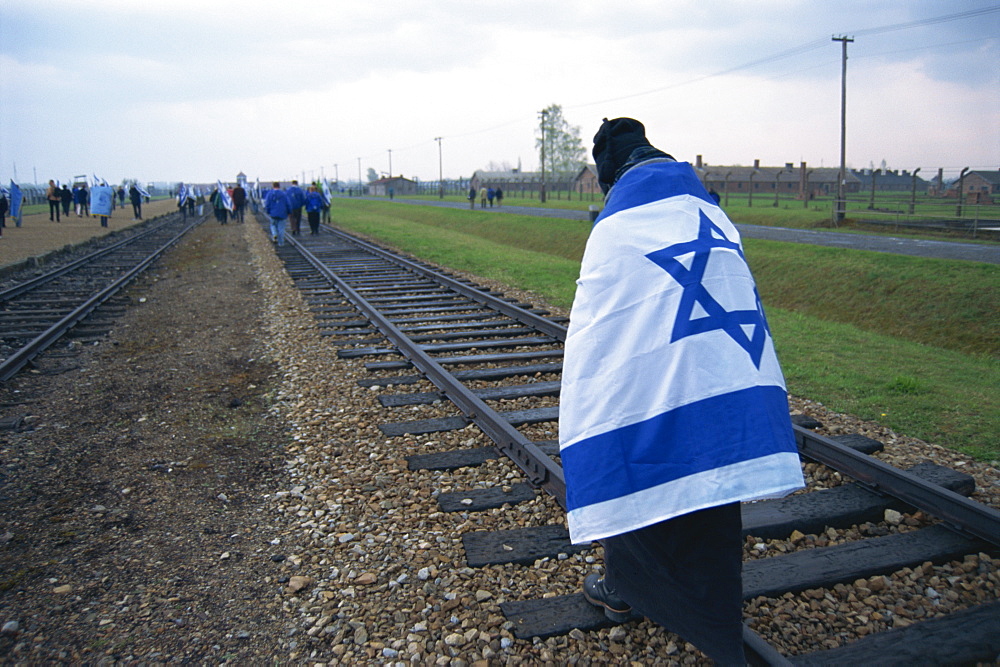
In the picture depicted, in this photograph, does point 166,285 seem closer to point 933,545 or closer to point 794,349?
point 794,349

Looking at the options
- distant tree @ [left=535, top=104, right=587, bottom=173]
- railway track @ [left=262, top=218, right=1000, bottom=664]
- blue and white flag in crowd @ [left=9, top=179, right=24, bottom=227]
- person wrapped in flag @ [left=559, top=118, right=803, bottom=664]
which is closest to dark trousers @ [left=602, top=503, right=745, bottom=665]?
person wrapped in flag @ [left=559, top=118, right=803, bottom=664]

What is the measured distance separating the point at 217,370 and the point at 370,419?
264cm

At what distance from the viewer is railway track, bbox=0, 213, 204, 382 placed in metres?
8.44

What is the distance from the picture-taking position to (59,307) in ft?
38.0

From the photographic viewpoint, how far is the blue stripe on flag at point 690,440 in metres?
2.21

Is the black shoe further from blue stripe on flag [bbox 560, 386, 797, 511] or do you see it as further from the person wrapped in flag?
blue stripe on flag [bbox 560, 386, 797, 511]

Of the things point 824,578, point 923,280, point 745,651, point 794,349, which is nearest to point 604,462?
point 745,651

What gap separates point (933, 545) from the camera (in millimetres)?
3625

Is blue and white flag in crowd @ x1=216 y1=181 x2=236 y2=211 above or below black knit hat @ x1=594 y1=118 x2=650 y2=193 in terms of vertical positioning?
above

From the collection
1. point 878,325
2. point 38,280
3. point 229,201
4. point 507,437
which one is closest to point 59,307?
point 38,280

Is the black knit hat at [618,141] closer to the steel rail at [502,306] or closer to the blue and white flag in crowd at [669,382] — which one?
the blue and white flag in crowd at [669,382]

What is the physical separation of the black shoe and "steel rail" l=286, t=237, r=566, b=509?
0.48 meters

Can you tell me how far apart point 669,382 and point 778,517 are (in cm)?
214

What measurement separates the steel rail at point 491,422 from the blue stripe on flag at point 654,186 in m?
1.32
